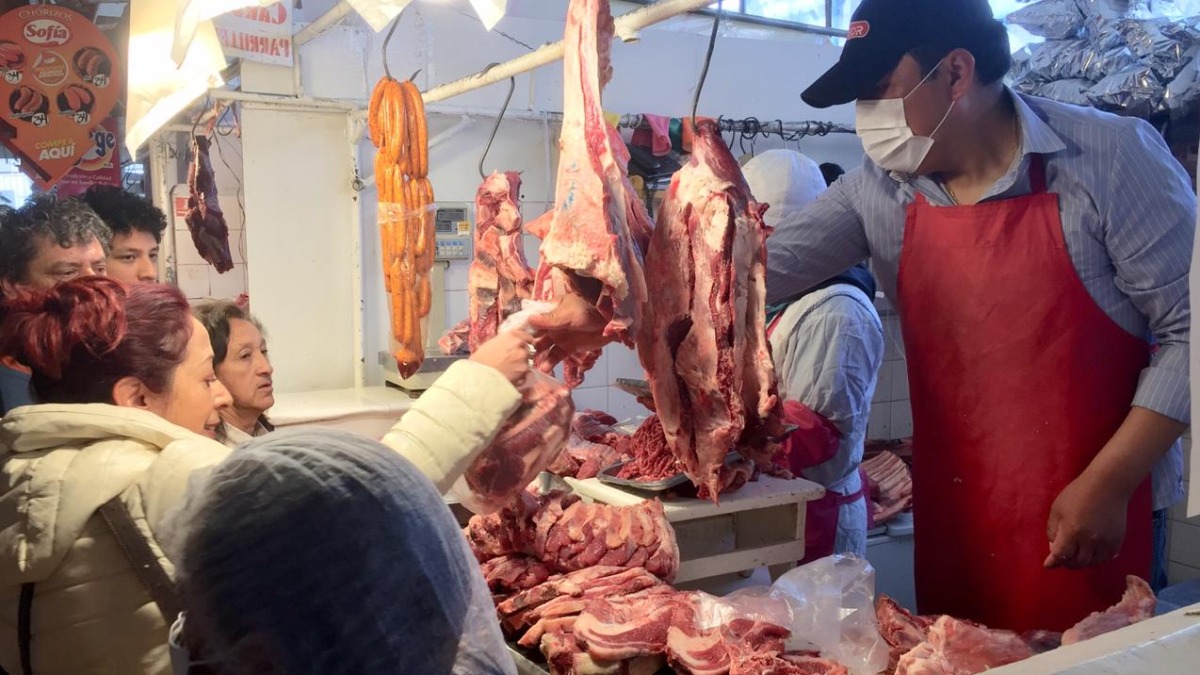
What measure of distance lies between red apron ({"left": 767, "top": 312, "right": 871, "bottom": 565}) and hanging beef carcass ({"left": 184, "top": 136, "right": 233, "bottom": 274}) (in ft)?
14.2

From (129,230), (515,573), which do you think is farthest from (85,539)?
(129,230)

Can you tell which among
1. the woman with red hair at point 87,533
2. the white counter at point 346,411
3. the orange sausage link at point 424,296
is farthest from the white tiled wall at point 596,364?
the woman with red hair at point 87,533

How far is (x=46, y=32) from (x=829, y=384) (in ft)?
16.6

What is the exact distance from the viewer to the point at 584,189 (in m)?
2.20

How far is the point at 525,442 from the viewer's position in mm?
1857

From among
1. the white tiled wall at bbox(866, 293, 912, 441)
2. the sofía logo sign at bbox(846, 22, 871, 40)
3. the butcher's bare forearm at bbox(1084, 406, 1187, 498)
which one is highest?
the sofía logo sign at bbox(846, 22, 871, 40)

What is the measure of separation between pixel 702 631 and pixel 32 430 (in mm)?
1489

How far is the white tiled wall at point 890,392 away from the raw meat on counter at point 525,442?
5.26 meters

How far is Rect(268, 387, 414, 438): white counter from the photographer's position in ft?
15.4

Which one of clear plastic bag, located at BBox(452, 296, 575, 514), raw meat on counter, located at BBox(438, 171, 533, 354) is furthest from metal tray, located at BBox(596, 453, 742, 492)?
raw meat on counter, located at BBox(438, 171, 533, 354)

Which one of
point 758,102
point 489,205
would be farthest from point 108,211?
point 758,102

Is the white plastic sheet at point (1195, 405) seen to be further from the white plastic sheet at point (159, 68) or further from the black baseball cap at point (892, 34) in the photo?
the white plastic sheet at point (159, 68)

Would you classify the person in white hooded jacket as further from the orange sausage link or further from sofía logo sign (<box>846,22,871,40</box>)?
the orange sausage link

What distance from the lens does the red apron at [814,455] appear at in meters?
2.97
